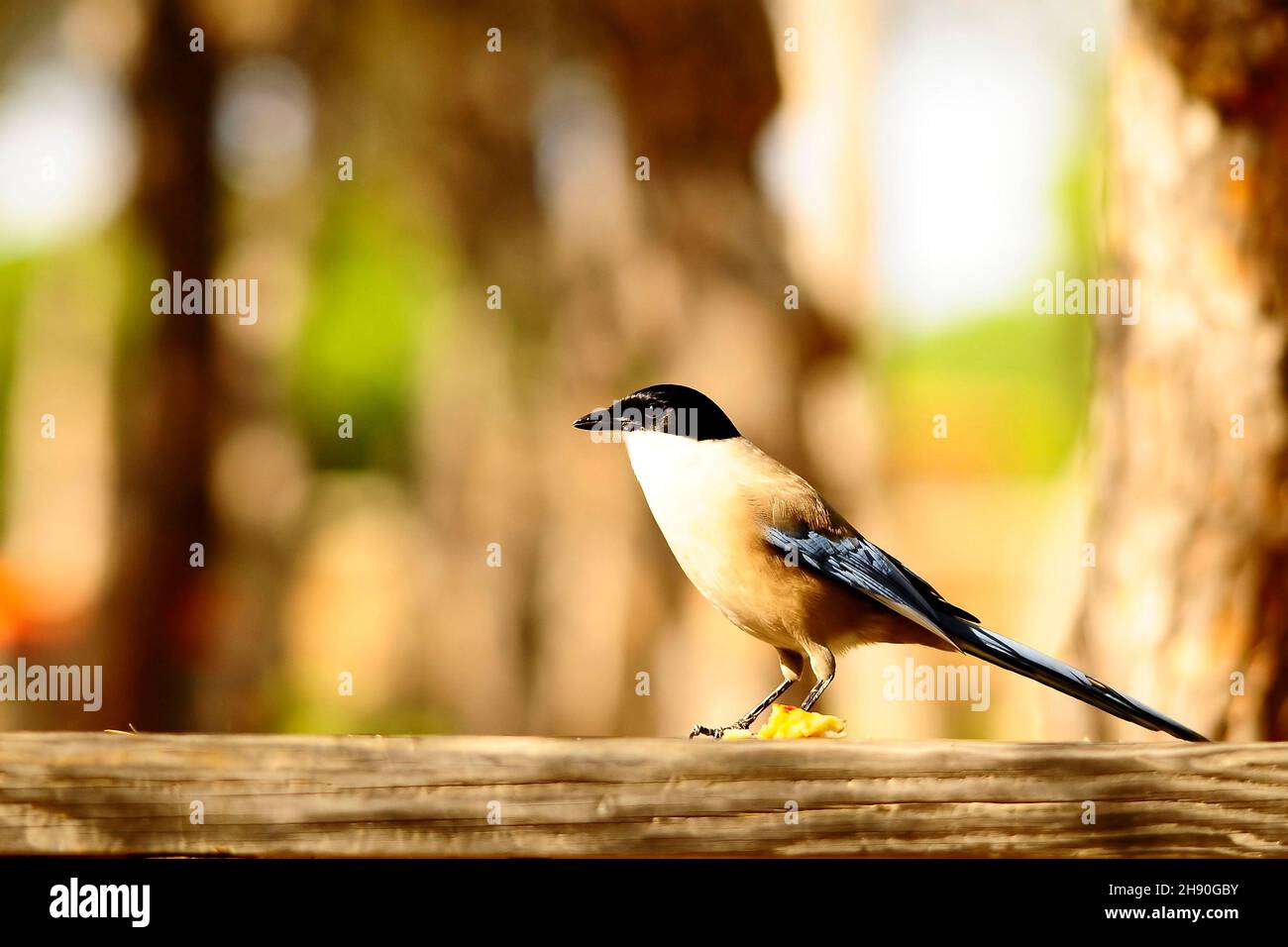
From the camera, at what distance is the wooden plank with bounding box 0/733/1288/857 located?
4.53 feet

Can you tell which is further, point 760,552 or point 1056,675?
point 760,552

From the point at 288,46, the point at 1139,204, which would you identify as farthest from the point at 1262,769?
the point at 288,46

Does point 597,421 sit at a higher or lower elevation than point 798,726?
higher

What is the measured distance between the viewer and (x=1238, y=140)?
2.97 meters

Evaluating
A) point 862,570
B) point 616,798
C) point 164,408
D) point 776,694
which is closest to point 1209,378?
point 862,570

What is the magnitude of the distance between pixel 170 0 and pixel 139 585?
2.78 meters

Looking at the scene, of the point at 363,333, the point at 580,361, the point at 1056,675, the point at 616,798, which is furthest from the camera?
the point at 363,333

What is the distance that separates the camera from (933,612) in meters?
1.69

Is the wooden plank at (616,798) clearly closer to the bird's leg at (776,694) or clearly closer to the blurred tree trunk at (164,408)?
the bird's leg at (776,694)

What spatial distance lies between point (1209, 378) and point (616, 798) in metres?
2.21

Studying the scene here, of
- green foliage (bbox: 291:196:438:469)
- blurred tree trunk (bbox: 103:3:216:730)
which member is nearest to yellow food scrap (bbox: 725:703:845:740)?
blurred tree trunk (bbox: 103:3:216:730)

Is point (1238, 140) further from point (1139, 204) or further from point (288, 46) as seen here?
point (288, 46)

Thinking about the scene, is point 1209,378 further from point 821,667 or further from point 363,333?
point 363,333
